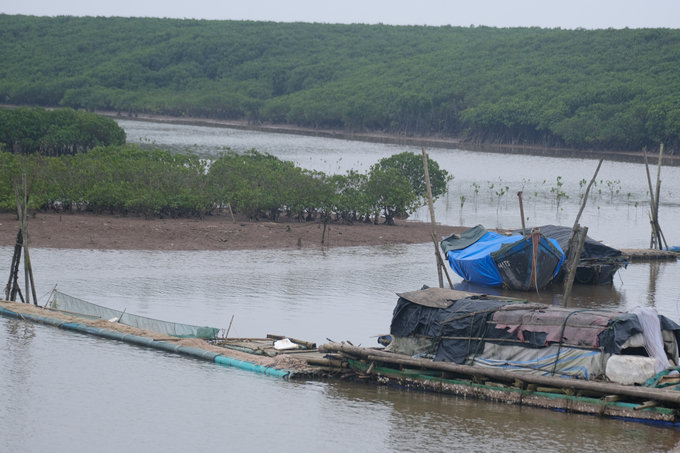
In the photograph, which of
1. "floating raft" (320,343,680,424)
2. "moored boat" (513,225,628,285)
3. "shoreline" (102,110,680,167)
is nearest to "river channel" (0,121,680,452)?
"floating raft" (320,343,680,424)

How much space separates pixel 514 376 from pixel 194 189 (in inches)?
913

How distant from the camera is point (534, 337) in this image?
15.4 metres

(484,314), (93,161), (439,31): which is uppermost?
(439,31)

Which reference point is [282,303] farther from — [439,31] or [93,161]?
[439,31]

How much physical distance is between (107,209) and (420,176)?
1688 centimetres

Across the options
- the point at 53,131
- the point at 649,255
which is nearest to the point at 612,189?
A: the point at 649,255

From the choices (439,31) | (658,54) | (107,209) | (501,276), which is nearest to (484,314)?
(501,276)

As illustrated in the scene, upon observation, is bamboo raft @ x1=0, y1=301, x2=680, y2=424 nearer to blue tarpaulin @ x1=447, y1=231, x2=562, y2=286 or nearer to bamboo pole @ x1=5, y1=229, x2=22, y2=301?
bamboo pole @ x1=5, y1=229, x2=22, y2=301

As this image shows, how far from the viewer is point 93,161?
3656 centimetres

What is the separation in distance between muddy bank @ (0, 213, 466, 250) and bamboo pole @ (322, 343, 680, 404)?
15133mm

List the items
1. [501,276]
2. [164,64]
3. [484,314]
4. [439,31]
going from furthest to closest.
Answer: [439,31] → [164,64] → [501,276] → [484,314]

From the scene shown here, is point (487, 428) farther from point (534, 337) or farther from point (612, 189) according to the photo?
point (612, 189)

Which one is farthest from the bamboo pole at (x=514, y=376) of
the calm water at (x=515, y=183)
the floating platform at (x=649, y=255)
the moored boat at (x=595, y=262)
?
the calm water at (x=515, y=183)

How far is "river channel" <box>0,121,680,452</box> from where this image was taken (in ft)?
44.7
